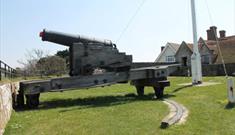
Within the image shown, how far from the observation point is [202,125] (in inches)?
291

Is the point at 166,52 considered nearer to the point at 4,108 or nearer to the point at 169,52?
the point at 169,52

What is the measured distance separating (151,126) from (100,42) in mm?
5753

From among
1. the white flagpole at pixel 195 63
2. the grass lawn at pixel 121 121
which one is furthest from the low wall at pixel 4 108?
the white flagpole at pixel 195 63

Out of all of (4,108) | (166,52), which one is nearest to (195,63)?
(4,108)

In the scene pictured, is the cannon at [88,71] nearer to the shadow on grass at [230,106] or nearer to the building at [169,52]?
the shadow on grass at [230,106]

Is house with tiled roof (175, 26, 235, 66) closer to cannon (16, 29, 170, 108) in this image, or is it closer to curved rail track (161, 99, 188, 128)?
cannon (16, 29, 170, 108)

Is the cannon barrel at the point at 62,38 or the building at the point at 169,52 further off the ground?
the building at the point at 169,52

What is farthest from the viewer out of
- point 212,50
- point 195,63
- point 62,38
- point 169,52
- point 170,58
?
point 169,52

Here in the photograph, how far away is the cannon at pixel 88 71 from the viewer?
1066 centimetres

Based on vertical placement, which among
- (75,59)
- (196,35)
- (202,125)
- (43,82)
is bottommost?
(202,125)

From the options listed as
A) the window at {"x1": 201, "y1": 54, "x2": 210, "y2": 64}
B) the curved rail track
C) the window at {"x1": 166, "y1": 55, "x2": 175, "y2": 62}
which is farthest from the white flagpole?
the window at {"x1": 166, "y1": 55, "x2": 175, "y2": 62}

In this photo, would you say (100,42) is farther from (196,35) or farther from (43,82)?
(196,35)

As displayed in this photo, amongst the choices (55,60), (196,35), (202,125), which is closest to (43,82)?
(202,125)

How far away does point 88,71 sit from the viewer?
11836 millimetres
